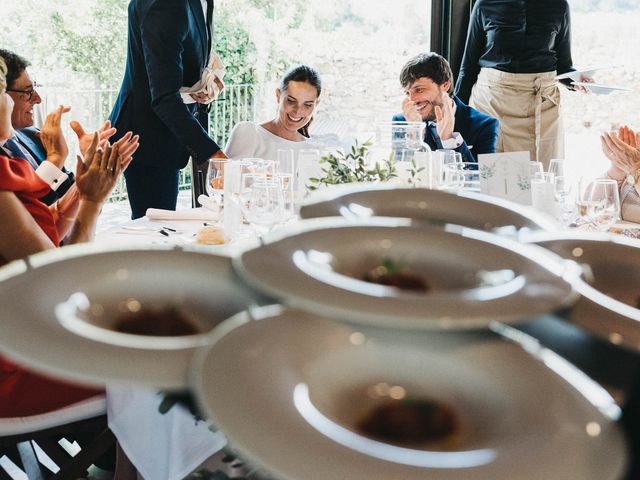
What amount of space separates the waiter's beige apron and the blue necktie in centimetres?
264

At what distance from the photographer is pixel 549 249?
542 millimetres

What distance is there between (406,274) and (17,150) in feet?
8.57

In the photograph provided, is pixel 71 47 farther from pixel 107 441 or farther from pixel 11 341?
pixel 11 341

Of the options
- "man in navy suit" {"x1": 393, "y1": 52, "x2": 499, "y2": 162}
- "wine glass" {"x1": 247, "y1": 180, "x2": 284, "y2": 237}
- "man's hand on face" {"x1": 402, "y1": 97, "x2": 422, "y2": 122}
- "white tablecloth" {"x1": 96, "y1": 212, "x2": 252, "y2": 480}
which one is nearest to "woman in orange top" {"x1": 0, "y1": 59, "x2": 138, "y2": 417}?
"white tablecloth" {"x1": 96, "y1": 212, "x2": 252, "y2": 480}

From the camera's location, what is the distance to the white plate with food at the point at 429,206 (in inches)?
23.1

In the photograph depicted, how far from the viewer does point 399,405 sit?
396mm

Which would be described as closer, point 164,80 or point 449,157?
point 449,157

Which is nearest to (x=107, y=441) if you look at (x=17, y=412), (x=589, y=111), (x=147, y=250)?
(x=17, y=412)

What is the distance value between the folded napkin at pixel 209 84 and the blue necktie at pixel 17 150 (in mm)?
645

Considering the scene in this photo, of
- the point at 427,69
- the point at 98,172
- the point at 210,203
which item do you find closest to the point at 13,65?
the point at 210,203

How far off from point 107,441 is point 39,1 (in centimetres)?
850

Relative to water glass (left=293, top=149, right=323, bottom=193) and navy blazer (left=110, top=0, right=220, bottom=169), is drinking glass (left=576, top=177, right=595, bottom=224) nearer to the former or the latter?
water glass (left=293, top=149, right=323, bottom=193)

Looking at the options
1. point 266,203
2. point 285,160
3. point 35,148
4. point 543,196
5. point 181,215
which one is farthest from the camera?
point 35,148

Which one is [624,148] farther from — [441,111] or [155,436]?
[155,436]
